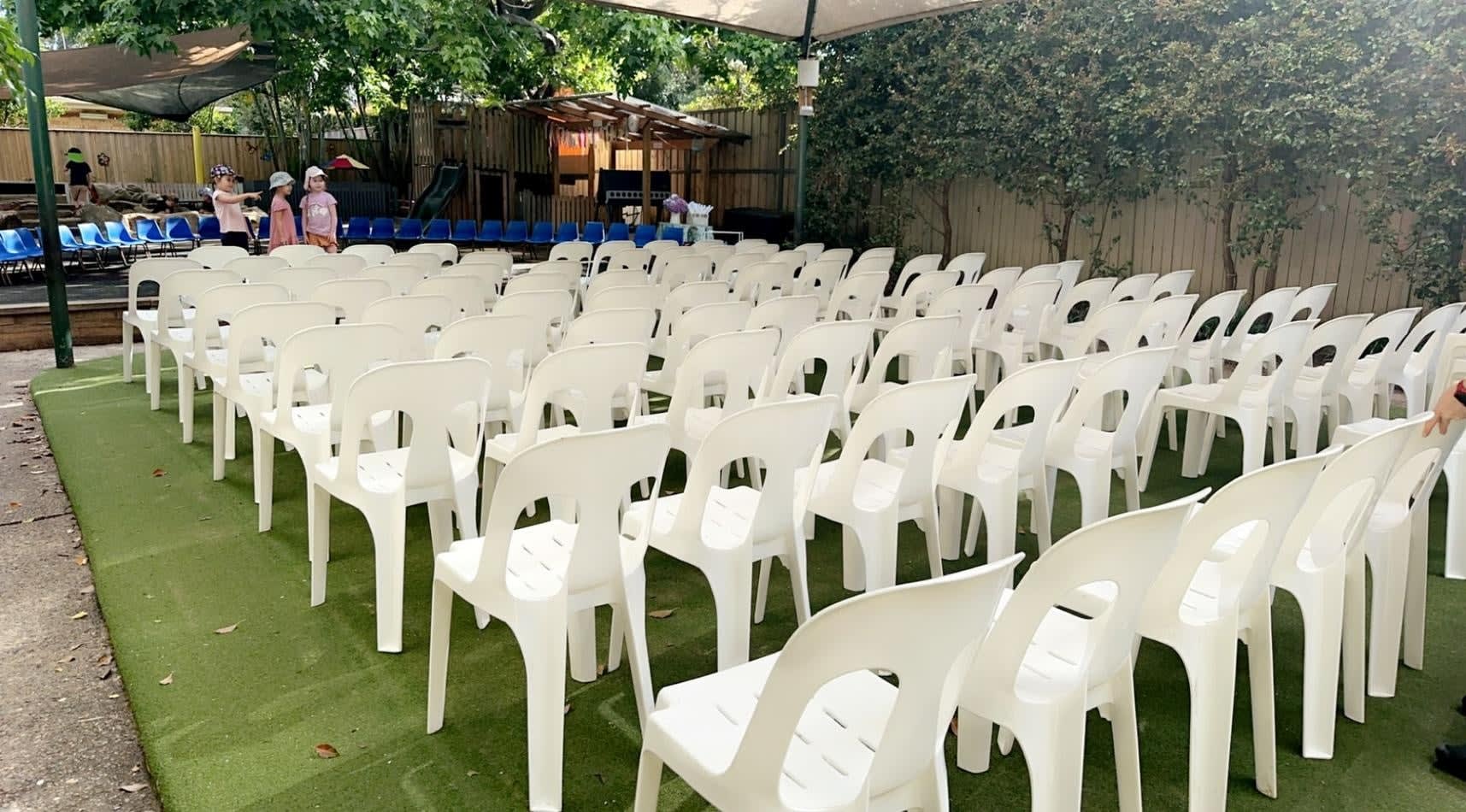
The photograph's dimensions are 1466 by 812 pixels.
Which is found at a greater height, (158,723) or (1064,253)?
(1064,253)

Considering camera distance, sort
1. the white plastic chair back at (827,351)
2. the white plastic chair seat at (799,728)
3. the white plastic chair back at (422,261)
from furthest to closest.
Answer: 1. the white plastic chair back at (422,261)
2. the white plastic chair back at (827,351)
3. the white plastic chair seat at (799,728)

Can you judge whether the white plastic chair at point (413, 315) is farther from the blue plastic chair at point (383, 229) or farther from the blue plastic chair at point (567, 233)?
the blue plastic chair at point (383, 229)

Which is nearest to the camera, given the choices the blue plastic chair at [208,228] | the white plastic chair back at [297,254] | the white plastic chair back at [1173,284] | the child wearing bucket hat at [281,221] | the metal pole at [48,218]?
the white plastic chair back at [1173,284]

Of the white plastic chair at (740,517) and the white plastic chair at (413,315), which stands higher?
the white plastic chair at (413,315)

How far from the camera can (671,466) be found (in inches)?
204

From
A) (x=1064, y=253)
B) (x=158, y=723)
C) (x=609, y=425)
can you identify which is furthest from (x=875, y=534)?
(x=1064, y=253)

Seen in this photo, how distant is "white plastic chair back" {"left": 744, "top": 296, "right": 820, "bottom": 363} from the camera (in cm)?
477

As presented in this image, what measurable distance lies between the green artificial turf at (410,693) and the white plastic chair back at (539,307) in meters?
1.04

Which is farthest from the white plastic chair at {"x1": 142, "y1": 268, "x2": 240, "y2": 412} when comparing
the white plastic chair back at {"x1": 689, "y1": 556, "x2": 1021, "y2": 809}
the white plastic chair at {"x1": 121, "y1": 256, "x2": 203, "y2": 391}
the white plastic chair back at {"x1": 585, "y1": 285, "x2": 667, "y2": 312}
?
the white plastic chair back at {"x1": 689, "y1": 556, "x2": 1021, "y2": 809}

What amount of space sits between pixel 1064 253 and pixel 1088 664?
31.4ft

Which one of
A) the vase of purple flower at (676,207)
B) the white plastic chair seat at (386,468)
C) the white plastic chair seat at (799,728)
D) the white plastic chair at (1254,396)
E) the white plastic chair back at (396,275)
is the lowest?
the white plastic chair seat at (799,728)

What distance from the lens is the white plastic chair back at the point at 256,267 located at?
595 centimetres

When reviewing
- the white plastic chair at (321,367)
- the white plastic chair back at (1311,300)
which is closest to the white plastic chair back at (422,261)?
the white plastic chair at (321,367)

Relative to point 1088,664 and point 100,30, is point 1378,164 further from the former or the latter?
point 100,30
